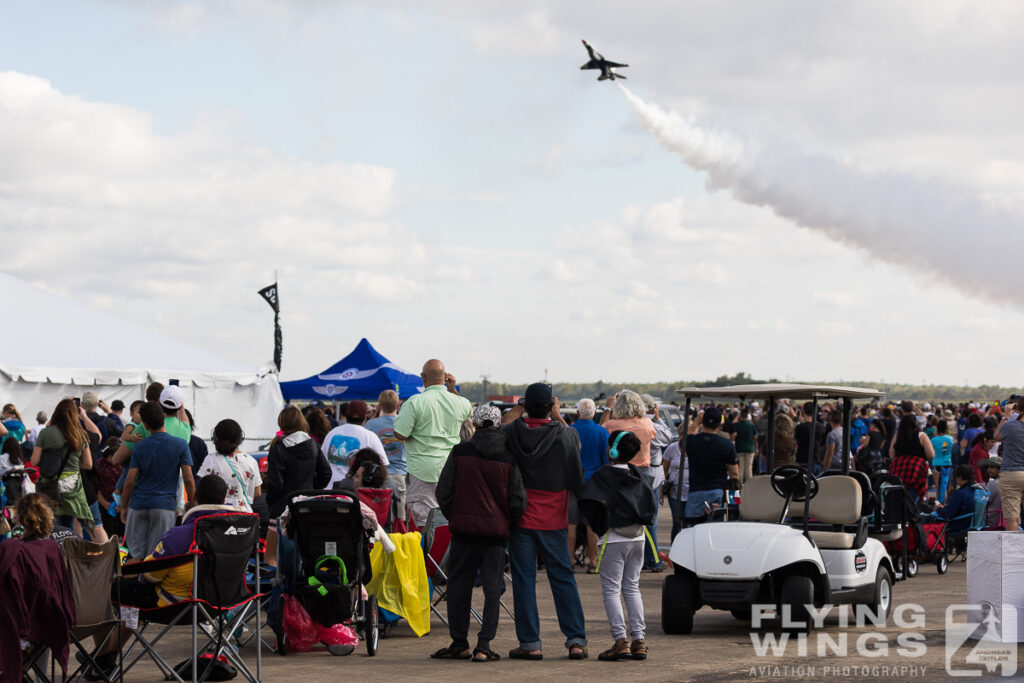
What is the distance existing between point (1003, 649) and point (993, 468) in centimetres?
720

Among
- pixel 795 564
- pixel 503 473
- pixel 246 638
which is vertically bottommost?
pixel 246 638

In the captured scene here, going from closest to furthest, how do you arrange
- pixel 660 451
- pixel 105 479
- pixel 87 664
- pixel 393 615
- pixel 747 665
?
1. pixel 87 664
2. pixel 747 665
3. pixel 393 615
4. pixel 105 479
5. pixel 660 451

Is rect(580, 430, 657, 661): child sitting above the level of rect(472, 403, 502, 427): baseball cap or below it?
below

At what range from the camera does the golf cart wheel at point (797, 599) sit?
9852 millimetres

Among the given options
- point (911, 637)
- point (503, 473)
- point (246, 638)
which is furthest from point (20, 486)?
point (911, 637)

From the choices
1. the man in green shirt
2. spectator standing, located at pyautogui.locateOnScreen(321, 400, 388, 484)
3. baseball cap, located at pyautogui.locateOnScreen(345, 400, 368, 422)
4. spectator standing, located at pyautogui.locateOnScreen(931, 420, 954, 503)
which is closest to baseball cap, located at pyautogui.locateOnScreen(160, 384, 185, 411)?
spectator standing, located at pyautogui.locateOnScreen(321, 400, 388, 484)

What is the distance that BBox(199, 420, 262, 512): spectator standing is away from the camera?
10078 mm

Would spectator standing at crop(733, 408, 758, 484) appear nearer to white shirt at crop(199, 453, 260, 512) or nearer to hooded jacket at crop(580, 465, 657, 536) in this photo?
hooded jacket at crop(580, 465, 657, 536)

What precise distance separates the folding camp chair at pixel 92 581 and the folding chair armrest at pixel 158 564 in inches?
7.6

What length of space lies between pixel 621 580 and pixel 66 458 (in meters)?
5.95

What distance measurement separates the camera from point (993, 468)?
53.0ft

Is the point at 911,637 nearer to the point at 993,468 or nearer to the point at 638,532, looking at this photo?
the point at 638,532

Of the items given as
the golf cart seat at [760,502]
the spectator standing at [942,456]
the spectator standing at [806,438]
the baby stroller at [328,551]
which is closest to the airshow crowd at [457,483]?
the golf cart seat at [760,502]

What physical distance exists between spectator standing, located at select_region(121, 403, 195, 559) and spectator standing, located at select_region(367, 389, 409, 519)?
245 centimetres
